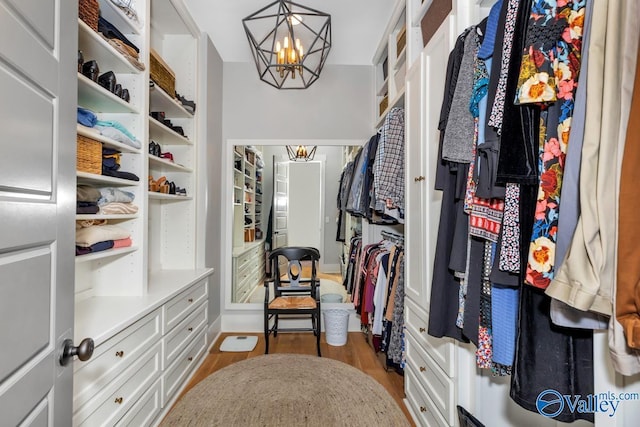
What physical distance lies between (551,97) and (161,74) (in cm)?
226

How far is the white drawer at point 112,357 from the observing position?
1157 mm

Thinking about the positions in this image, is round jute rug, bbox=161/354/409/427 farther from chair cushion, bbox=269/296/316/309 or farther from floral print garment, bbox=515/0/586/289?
floral print garment, bbox=515/0/586/289

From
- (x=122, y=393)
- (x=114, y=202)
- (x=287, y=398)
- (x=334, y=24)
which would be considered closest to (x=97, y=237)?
(x=114, y=202)

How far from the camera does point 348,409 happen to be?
185 centimetres

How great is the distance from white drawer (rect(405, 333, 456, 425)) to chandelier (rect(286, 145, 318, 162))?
2.15 metres

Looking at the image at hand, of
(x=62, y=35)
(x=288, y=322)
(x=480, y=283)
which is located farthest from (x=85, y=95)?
(x=288, y=322)

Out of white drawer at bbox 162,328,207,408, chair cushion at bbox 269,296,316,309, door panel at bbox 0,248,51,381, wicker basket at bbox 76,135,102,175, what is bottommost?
white drawer at bbox 162,328,207,408

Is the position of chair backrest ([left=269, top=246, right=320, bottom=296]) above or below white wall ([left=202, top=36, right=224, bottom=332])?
below

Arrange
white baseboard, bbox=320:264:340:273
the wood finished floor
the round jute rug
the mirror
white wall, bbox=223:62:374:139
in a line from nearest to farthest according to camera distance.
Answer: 1. the round jute rug
2. the wood finished floor
3. white wall, bbox=223:62:374:139
4. the mirror
5. white baseboard, bbox=320:264:340:273

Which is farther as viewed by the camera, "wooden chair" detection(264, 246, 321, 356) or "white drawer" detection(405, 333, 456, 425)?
"wooden chair" detection(264, 246, 321, 356)

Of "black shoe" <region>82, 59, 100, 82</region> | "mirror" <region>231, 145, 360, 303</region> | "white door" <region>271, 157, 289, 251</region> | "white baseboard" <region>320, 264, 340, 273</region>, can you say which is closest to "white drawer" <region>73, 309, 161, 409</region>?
"black shoe" <region>82, 59, 100, 82</region>

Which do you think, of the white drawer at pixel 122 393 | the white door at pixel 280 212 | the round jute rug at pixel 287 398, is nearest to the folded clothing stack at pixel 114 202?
the white drawer at pixel 122 393

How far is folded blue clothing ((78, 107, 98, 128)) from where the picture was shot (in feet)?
4.42

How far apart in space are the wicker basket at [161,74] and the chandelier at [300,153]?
4.24ft
